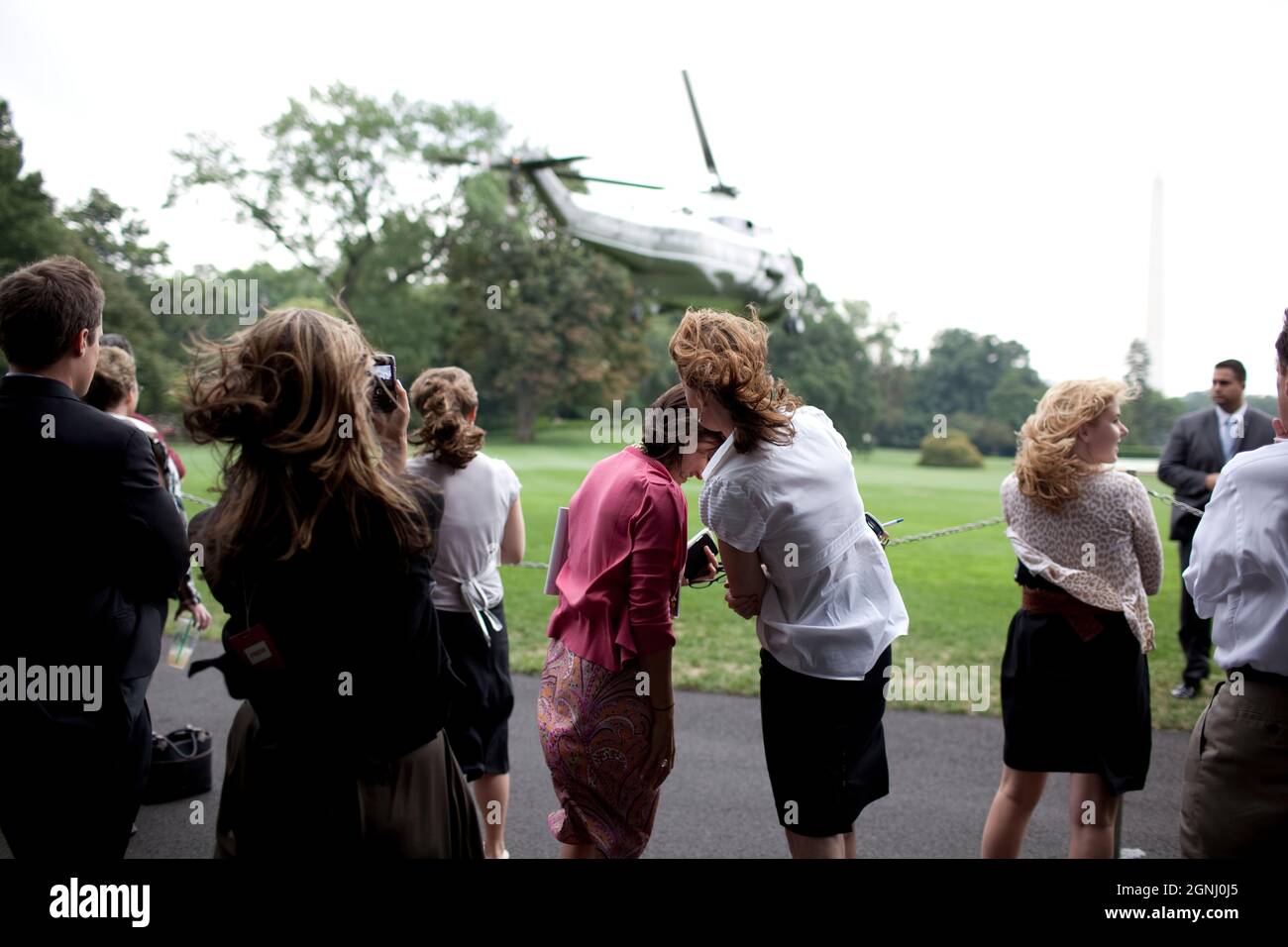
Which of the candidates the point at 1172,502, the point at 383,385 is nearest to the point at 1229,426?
the point at 1172,502

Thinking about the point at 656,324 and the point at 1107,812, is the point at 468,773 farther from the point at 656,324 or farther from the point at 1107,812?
the point at 656,324

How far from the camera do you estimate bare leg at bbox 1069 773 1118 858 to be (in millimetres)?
3232

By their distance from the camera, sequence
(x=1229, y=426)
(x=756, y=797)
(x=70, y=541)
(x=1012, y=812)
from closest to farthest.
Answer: (x=70, y=541) < (x=1012, y=812) < (x=756, y=797) < (x=1229, y=426)

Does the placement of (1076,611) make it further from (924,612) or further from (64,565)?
(924,612)

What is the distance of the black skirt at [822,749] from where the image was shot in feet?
8.95

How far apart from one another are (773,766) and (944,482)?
24.8 m

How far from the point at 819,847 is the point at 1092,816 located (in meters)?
1.17

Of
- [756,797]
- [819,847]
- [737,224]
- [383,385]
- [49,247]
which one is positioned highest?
[49,247]

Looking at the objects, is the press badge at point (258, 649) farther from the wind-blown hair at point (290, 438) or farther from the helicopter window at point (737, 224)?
the helicopter window at point (737, 224)

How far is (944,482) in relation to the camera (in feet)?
86.3

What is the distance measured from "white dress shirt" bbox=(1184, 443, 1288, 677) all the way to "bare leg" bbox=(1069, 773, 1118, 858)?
3.79 ft

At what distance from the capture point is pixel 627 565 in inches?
111

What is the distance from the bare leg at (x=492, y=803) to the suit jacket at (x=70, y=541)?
149 cm

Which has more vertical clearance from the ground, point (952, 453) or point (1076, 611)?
point (1076, 611)
